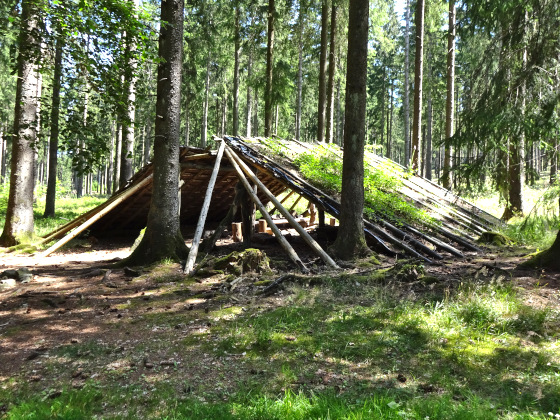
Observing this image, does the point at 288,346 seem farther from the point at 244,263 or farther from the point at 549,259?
the point at 549,259

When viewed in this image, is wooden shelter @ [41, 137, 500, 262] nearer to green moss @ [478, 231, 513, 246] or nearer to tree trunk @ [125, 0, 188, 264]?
green moss @ [478, 231, 513, 246]

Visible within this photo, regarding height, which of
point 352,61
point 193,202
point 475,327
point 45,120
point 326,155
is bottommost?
point 475,327

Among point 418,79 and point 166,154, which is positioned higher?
point 418,79

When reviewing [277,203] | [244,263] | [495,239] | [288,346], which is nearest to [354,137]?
[277,203]

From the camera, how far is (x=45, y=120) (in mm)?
5070

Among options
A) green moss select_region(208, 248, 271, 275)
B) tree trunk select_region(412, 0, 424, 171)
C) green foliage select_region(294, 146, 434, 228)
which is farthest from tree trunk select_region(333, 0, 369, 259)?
tree trunk select_region(412, 0, 424, 171)

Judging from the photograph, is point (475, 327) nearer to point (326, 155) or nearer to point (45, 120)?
point (45, 120)

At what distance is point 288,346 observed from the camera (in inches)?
151

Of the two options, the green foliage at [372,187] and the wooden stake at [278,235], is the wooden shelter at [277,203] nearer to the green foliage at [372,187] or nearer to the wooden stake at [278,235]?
the wooden stake at [278,235]

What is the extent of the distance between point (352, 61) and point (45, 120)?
5112 millimetres

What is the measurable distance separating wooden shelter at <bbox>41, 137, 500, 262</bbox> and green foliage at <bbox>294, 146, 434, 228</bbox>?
10.4 inches

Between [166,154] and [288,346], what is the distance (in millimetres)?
4793

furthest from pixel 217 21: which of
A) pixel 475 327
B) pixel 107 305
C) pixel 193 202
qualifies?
pixel 475 327

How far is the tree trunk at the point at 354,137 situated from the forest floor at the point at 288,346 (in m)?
1.18
